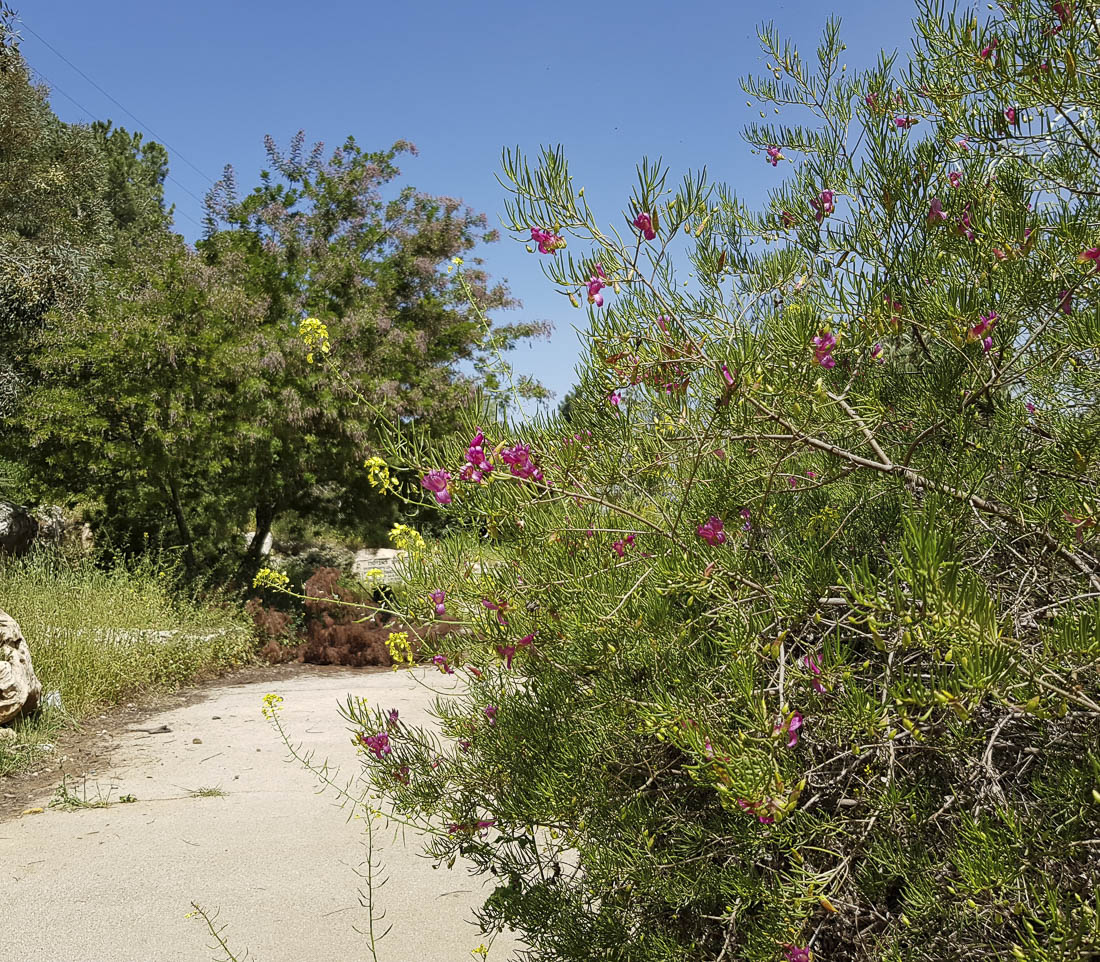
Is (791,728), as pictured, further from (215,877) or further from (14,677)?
(14,677)

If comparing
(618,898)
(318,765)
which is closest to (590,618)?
(618,898)

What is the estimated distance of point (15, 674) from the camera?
541 centimetres

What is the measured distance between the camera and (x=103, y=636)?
7164mm

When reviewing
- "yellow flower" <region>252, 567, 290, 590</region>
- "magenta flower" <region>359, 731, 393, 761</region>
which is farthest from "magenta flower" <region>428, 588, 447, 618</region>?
"yellow flower" <region>252, 567, 290, 590</region>

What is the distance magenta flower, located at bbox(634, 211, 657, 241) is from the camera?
1.54 meters

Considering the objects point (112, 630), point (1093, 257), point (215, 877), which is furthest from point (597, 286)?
point (112, 630)

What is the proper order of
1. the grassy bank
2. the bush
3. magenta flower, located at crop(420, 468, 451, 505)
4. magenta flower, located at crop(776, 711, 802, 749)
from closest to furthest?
magenta flower, located at crop(776, 711, 802, 749) → magenta flower, located at crop(420, 468, 451, 505) → the grassy bank → the bush

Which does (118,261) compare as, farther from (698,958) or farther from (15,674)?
(698,958)

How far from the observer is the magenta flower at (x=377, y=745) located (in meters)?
2.10

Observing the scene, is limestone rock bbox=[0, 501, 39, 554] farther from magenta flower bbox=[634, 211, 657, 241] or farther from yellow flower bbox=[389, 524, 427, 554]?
magenta flower bbox=[634, 211, 657, 241]

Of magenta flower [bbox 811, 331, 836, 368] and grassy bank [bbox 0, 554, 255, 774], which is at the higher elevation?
magenta flower [bbox 811, 331, 836, 368]

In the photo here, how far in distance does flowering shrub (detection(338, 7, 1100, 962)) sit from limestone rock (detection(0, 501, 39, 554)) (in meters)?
11.2

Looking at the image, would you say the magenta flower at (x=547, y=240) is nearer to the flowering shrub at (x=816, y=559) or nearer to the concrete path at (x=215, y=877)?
the flowering shrub at (x=816, y=559)

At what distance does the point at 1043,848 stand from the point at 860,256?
1183 mm
